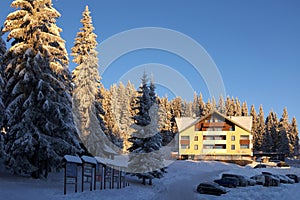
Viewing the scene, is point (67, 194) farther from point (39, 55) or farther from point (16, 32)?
point (16, 32)

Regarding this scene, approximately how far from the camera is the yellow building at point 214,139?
7881 cm

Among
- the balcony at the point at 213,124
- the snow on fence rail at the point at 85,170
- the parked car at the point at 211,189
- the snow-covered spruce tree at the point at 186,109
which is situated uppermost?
the snow-covered spruce tree at the point at 186,109

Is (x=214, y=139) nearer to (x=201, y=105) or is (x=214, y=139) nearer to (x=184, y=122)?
(x=184, y=122)

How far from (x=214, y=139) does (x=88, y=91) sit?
47.9 metres

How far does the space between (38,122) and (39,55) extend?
15.6 ft

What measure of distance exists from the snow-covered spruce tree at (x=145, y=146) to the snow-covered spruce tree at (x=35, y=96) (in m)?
9.70

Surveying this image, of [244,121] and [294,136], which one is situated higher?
[244,121]

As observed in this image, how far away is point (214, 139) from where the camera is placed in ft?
263

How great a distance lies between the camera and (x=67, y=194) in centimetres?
2008

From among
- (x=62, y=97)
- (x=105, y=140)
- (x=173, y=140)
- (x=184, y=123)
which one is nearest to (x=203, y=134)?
(x=184, y=123)

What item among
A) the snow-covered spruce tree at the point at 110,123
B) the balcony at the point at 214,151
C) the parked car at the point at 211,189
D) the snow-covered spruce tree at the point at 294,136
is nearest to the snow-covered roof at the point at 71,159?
the parked car at the point at 211,189

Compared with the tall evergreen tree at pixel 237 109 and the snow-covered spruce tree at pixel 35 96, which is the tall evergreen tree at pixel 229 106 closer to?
the tall evergreen tree at pixel 237 109

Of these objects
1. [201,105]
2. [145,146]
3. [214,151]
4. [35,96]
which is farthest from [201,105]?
[35,96]

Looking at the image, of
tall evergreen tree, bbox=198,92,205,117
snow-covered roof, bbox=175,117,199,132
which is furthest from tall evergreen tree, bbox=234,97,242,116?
snow-covered roof, bbox=175,117,199,132
